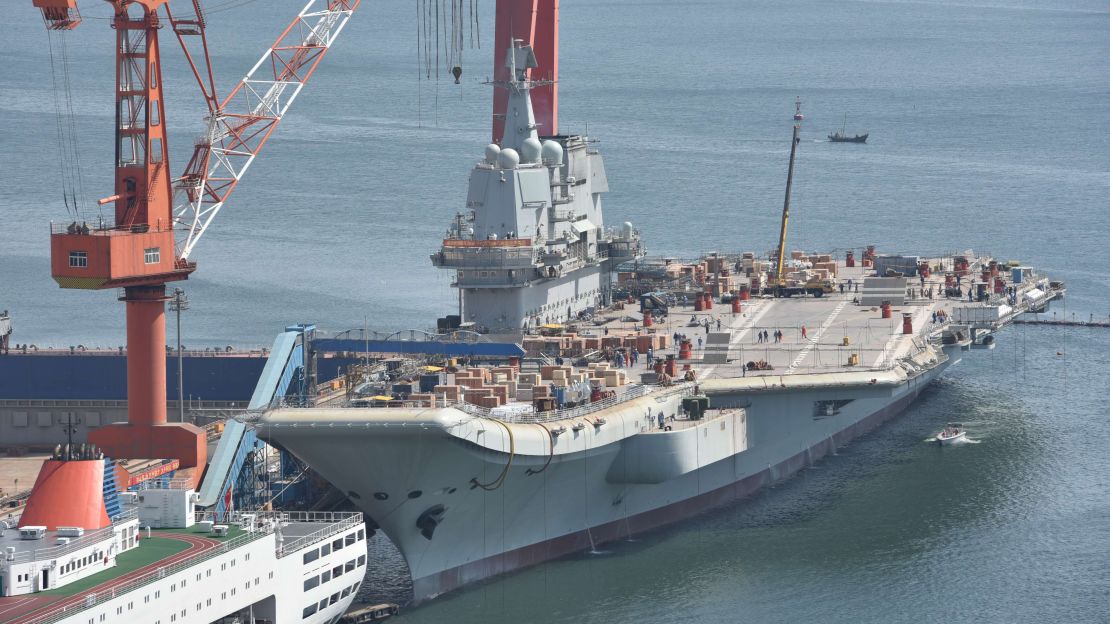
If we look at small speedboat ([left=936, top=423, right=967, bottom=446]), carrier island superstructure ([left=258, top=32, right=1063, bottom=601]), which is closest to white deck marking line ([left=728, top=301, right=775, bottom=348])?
carrier island superstructure ([left=258, top=32, right=1063, bottom=601])

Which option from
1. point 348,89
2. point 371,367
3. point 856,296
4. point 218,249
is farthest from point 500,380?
point 348,89

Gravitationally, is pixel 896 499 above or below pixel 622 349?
below

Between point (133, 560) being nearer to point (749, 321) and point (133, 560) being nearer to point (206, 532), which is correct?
point (206, 532)

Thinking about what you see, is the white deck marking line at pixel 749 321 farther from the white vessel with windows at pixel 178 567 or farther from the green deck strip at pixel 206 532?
the green deck strip at pixel 206 532

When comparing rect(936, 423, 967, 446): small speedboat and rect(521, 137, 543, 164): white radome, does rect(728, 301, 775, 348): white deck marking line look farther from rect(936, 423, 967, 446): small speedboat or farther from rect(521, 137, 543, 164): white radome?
rect(521, 137, 543, 164): white radome

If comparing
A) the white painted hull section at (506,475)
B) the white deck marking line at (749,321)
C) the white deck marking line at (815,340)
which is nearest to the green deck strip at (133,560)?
the white painted hull section at (506,475)

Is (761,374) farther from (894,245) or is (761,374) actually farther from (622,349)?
(894,245)
